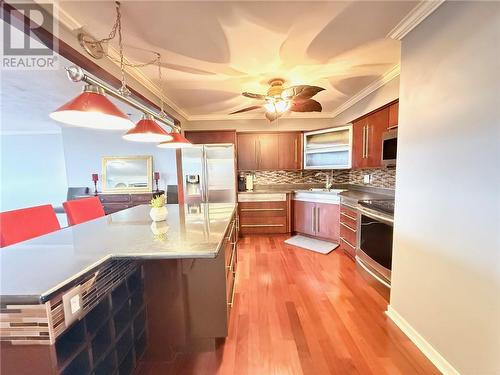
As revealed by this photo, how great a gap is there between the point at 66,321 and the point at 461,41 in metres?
2.40

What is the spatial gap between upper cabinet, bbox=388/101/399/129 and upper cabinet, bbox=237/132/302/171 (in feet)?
5.90

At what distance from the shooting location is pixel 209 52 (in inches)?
72.4

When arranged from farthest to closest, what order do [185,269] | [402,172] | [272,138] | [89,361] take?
1. [272,138]
2. [402,172]
3. [185,269]
4. [89,361]

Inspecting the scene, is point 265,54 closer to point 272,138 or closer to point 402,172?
point 402,172

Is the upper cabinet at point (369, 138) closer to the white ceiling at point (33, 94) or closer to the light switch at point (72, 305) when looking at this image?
the light switch at point (72, 305)

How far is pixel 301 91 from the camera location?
6.45 ft

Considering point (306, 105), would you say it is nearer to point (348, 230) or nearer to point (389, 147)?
point (389, 147)

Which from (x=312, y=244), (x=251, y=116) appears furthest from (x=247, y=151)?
(x=312, y=244)

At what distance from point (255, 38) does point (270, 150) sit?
247cm

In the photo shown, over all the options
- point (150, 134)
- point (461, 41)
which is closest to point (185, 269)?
point (150, 134)

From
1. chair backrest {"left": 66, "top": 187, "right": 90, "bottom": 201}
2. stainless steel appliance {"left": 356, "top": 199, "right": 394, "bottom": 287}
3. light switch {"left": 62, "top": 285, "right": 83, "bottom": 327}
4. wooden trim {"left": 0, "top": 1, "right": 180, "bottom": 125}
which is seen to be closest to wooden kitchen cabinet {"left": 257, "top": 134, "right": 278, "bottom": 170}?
stainless steel appliance {"left": 356, "top": 199, "right": 394, "bottom": 287}

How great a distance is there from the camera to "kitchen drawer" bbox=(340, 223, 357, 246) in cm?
280

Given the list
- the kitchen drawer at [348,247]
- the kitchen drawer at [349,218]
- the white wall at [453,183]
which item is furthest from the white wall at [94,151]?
the white wall at [453,183]

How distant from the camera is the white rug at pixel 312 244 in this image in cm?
325
